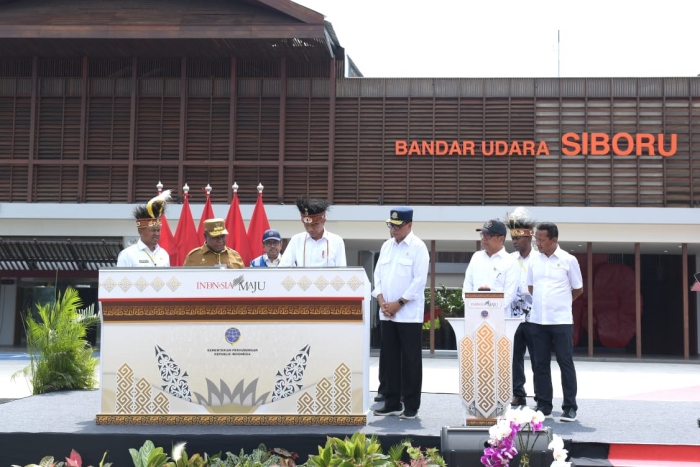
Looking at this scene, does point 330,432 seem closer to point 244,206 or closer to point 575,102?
point 244,206

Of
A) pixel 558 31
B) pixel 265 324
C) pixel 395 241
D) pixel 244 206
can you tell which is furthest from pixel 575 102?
pixel 265 324

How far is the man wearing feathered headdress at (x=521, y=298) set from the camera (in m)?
6.98

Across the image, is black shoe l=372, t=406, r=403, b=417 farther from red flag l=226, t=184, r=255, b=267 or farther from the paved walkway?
red flag l=226, t=184, r=255, b=267

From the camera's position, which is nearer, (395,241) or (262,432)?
(262,432)

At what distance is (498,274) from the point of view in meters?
6.82

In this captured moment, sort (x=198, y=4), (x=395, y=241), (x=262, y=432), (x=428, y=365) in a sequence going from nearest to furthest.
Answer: (x=262, y=432) < (x=395, y=241) < (x=428, y=365) < (x=198, y=4)

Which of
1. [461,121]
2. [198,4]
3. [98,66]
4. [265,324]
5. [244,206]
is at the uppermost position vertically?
[198,4]

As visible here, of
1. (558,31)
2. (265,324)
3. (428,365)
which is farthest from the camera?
(558,31)

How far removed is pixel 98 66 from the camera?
17.7m

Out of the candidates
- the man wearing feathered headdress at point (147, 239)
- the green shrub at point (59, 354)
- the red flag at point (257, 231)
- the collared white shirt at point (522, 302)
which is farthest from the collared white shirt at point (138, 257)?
the red flag at point (257, 231)

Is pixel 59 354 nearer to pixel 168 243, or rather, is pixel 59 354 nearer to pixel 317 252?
pixel 317 252

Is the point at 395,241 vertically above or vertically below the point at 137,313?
above

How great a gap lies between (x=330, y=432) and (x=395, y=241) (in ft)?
5.57

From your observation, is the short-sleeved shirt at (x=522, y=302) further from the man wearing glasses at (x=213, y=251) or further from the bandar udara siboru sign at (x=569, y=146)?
the bandar udara siboru sign at (x=569, y=146)
